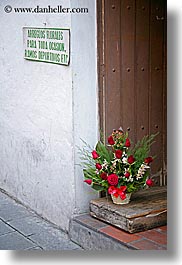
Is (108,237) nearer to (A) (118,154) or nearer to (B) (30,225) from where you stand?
(A) (118,154)

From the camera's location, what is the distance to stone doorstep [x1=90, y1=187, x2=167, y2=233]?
4145 mm

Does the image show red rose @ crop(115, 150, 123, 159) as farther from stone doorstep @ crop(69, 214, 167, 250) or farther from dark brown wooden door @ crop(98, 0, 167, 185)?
stone doorstep @ crop(69, 214, 167, 250)

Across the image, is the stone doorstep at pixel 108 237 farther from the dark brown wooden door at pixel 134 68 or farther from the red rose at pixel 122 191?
the dark brown wooden door at pixel 134 68

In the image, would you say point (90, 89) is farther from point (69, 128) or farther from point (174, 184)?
point (174, 184)

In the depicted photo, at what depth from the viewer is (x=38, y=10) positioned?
4.89 m

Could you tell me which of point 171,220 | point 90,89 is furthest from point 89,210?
point 171,220

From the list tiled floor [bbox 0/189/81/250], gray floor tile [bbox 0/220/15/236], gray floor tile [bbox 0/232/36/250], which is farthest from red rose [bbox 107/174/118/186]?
gray floor tile [bbox 0/220/15/236]

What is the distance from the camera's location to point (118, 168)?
4305 millimetres

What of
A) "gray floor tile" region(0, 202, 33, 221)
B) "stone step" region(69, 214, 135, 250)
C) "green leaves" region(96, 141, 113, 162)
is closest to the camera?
"stone step" region(69, 214, 135, 250)

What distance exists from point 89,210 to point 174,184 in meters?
1.42

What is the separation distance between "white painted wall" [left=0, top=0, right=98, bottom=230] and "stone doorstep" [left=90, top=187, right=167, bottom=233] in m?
0.27

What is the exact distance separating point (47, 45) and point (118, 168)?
4.15ft

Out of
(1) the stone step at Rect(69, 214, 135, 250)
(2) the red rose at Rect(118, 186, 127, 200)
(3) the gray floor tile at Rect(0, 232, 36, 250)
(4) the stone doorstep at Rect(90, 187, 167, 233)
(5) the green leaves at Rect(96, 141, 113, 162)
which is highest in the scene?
(5) the green leaves at Rect(96, 141, 113, 162)

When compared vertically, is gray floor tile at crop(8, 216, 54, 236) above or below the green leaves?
below
